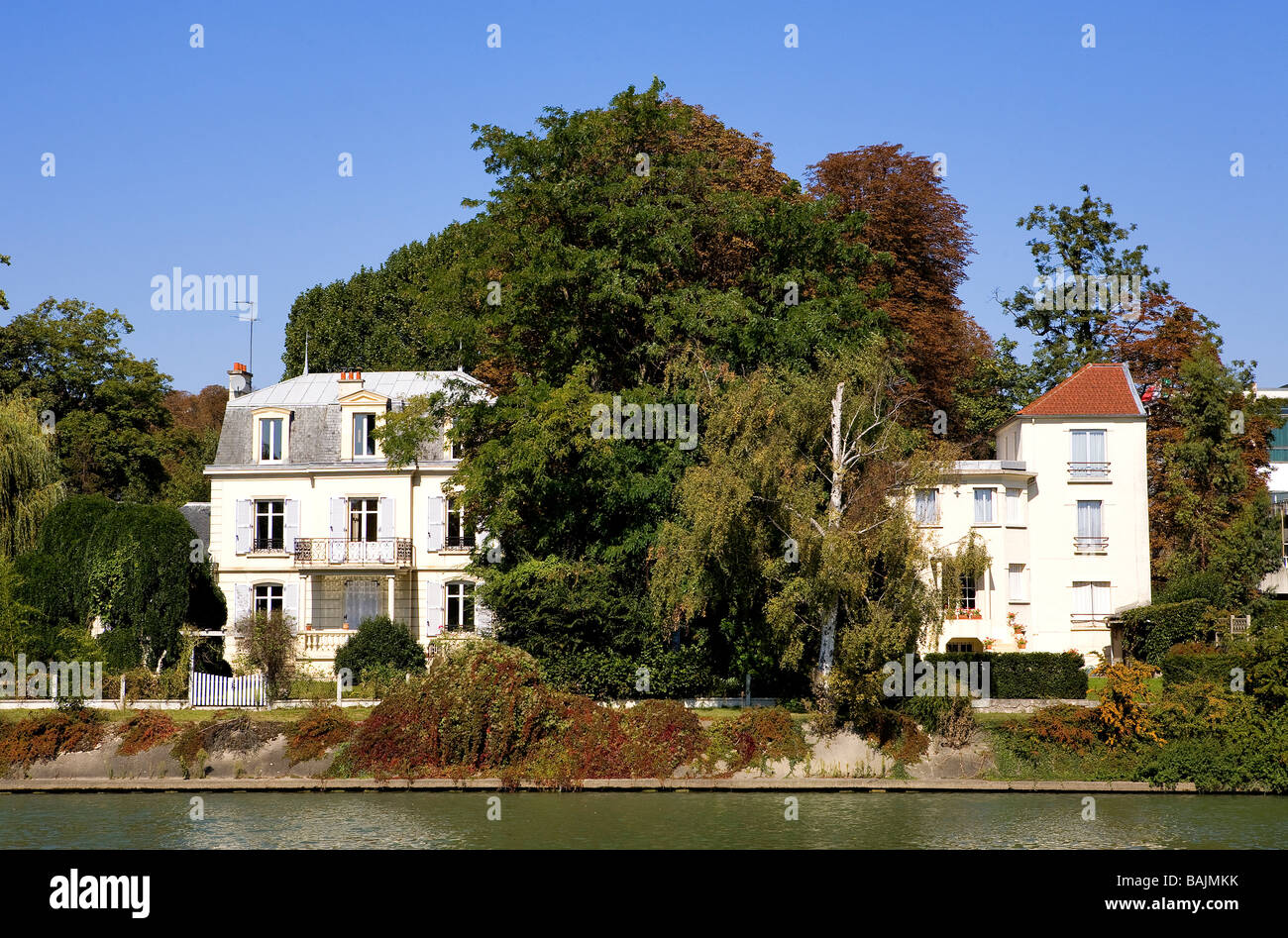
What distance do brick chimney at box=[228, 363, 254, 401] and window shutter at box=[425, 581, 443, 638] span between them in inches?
494

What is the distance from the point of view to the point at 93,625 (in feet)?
125

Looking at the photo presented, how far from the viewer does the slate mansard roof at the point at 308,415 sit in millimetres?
45875

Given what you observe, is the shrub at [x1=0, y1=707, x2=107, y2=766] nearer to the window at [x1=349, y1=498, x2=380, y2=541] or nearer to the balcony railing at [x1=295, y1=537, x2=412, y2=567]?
the balcony railing at [x1=295, y1=537, x2=412, y2=567]

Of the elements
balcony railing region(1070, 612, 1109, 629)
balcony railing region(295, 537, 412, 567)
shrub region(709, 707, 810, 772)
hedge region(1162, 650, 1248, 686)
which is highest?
balcony railing region(295, 537, 412, 567)

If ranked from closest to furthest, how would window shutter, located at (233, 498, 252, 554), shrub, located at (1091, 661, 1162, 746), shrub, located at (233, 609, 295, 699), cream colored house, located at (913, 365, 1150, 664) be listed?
shrub, located at (1091, 661, 1162, 746) → shrub, located at (233, 609, 295, 699) → cream colored house, located at (913, 365, 1150, 664) → window shutter, located at (233, 498, 252, 554)

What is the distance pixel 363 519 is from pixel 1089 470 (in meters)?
24.8

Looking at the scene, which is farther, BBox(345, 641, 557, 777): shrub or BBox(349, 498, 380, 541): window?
BBox(349, 498, 380, 541): window

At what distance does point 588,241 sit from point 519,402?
15.3ft

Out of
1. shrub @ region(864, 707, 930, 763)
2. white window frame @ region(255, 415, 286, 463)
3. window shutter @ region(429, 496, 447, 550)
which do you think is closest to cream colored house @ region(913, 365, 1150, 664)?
shrub @ region(864, 707, 930, 763)

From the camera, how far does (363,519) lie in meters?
45.1

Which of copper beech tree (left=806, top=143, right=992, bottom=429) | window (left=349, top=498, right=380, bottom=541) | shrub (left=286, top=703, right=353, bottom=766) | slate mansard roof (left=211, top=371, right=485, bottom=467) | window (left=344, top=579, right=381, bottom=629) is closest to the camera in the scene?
shrub (left=286, top=703, right=353, bottom=766)

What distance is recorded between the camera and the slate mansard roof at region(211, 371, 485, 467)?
45.9 meters

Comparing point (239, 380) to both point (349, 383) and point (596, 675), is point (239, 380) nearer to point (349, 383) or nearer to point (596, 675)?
point (349, 383)
